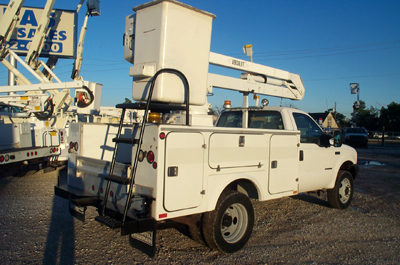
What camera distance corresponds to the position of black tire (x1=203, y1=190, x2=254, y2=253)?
392cm

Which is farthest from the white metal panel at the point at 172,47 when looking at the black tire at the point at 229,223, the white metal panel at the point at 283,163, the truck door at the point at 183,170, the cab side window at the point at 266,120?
the cab side window at the point at 266,120

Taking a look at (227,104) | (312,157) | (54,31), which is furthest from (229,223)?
(54,31)

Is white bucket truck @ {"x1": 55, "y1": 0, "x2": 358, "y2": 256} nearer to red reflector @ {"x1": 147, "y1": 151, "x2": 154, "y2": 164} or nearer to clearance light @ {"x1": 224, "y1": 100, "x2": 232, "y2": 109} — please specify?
red reflector @ {"x1": 147, "y1": 151, "x2": 154, "y2": 164}

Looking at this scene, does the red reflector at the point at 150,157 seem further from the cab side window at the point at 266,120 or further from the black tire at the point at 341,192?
the black tire at the point at 341,192

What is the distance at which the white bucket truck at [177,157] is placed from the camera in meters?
3.45

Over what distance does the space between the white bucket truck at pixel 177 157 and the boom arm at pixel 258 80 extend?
4.04ft

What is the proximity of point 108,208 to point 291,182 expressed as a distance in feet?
9.37

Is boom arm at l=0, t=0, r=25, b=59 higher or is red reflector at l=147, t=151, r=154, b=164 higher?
boom arm at l=0, t=0, r=25, b=59

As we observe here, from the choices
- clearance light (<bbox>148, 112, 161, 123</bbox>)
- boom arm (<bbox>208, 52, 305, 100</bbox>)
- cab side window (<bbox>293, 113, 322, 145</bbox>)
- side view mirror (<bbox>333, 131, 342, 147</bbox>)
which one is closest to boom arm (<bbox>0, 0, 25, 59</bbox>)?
boom arm (<bbox>208, 52, 305, 100</bbox>)

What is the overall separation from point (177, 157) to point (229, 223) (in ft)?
4.60

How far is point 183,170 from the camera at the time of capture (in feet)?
11.6

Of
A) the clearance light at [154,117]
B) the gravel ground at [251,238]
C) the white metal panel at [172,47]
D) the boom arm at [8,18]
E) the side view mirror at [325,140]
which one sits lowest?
the gravel ground at [251,238]

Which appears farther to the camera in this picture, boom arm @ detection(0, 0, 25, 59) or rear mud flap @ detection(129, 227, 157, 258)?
boom arm @ detection(0, 0, 25, 59)

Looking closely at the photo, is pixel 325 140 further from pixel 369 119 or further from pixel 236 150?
pixel 369 119
